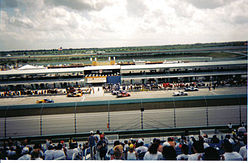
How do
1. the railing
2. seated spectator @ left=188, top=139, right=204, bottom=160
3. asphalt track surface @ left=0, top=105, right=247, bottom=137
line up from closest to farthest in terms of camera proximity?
seated spectator @ left=188, top=139, right=204, bottom=160
the railing
asphalt track surface @ left=0, top=105, right=247, bottom=137

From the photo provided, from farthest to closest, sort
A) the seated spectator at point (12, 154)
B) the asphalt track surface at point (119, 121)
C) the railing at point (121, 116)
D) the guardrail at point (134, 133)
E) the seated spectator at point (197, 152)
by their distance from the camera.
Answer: the asphalt track surface at point (119, 121)
the railing at point (121, 116)
the guardrail at point (134, 133)
the seated spectator at point (12, 154)
the seated spectator at point (197, 152)

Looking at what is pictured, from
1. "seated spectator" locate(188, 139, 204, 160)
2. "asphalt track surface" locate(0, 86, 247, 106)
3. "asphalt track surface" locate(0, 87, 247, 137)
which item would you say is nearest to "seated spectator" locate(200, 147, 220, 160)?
"seated spectator" locate(188, 139, 204, 160)

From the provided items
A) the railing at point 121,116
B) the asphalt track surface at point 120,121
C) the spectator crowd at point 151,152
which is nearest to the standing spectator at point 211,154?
the spectator crowd at point 151,152

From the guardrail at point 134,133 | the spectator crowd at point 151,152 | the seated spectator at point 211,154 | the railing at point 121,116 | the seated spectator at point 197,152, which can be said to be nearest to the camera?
the seated spectator at point 211,154

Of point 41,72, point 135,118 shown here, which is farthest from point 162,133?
point 41,72

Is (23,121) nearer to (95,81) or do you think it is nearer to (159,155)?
(159,155)

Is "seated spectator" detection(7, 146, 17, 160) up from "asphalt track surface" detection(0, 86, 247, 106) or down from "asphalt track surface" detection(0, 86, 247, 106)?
down

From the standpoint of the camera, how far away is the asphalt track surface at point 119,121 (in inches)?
257

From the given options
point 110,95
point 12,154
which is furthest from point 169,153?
point 110,95

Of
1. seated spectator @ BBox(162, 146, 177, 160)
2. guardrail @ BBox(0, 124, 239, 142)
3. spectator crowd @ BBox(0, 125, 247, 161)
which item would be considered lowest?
guardrail @ BBox(0, 124, 239, 142)

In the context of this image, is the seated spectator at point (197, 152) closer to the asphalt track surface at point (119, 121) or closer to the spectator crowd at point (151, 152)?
the spectator crowd at point (151, 152)

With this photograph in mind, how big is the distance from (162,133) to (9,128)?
5807 millimetres

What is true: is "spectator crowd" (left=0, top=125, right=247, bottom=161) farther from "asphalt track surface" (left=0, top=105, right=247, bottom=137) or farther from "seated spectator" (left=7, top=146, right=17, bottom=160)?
"asphalt track surface" (left=0, top=105, right=247, bottom=137)

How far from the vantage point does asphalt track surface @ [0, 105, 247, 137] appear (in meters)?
6.53
